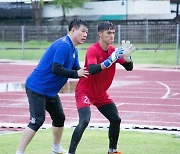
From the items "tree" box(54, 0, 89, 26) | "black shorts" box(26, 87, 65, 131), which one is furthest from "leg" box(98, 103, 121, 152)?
"tree" box(54, 0, 89, 26)

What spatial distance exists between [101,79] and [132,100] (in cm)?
879

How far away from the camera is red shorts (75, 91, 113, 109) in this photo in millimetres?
7906

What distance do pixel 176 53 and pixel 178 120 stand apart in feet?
56.8

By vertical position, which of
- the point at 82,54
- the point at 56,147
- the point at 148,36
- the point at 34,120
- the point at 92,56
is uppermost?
the point at 92,56

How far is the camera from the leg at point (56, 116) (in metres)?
8.09

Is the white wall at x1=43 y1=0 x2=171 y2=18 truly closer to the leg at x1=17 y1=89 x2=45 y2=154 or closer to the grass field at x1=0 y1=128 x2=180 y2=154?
the grass field at x1=0 y1=128 x2=180 y2=154

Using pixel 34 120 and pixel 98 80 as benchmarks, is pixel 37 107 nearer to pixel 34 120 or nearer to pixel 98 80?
pixel 34 120

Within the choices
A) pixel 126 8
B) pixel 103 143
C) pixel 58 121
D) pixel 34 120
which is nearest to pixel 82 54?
pixel 126 8

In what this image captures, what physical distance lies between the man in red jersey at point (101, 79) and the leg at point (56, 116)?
329mm

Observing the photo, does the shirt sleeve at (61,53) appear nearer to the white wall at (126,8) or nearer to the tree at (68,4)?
the white wall at (126,8)

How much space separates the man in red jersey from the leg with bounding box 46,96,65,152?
1.08 feet

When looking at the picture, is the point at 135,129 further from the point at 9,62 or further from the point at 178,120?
the point at 9,62

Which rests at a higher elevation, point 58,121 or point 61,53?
point 61,53

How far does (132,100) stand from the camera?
16.7 meters
